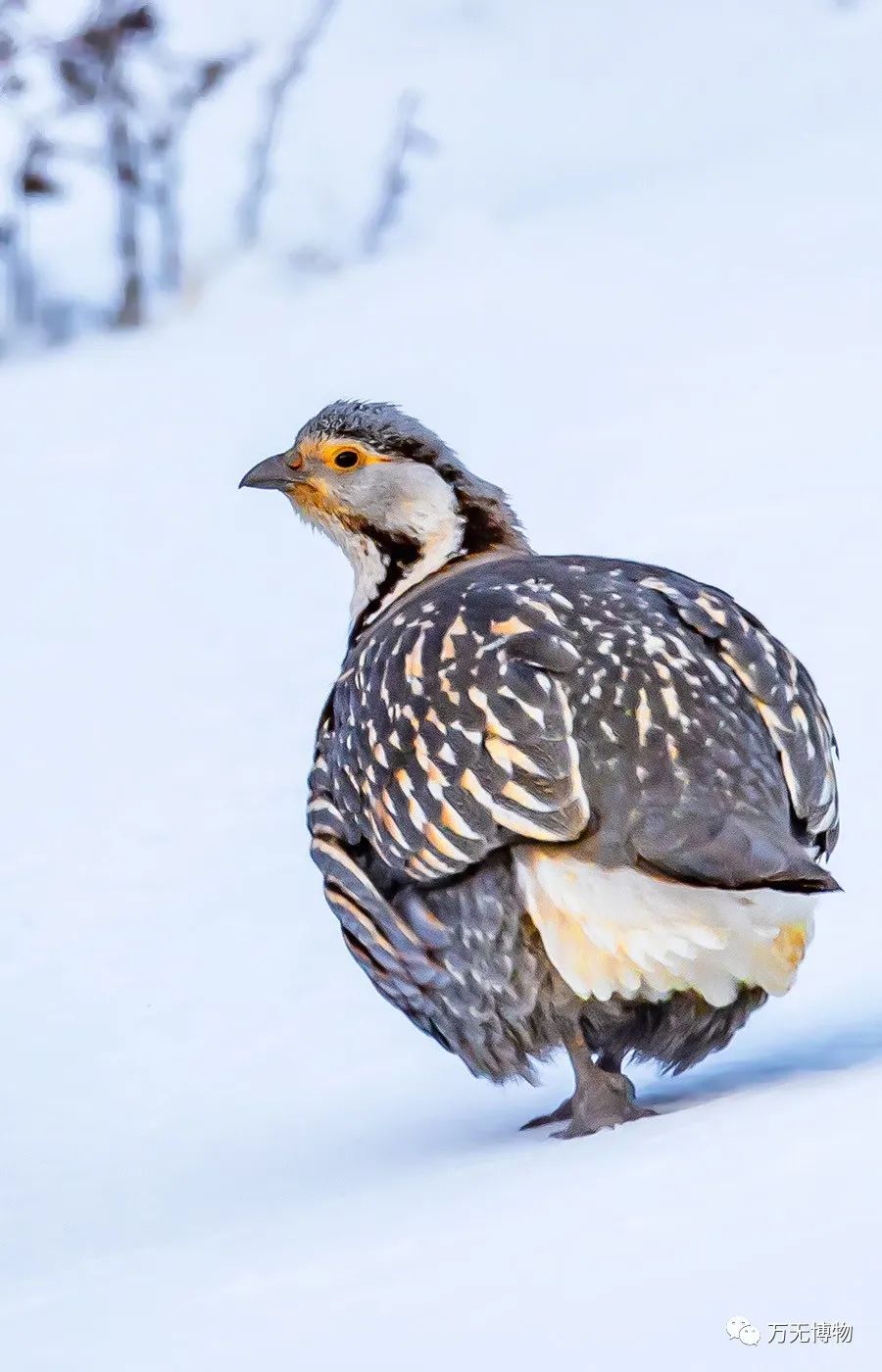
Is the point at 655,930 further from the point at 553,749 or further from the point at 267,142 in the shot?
the point at 267,142

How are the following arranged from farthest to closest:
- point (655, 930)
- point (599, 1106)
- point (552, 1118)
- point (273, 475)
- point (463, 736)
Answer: point (273, 475) → point (552, 1118) → point (599, 1106) → point (463, 736) → point (655, 930)

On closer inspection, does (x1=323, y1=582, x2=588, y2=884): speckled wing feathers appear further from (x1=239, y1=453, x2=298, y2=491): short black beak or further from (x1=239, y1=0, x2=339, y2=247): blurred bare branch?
(x1=239, y1=0, x2=339, y2=247): blurred bare branch

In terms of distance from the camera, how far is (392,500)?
477cm

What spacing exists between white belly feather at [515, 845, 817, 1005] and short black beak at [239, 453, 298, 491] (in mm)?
1438

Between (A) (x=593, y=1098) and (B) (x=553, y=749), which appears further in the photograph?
(A) (x=593, y=1098)

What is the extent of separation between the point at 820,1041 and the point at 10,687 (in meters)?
3.83

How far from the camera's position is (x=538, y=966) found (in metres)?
3.86

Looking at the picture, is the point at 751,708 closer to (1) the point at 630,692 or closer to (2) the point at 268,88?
(1) the point at 630,692

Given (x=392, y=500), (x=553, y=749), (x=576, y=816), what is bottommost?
(x=576, y=816)

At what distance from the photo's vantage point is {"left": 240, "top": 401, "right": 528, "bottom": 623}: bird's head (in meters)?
4.76

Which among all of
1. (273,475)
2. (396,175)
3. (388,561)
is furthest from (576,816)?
(396,175)

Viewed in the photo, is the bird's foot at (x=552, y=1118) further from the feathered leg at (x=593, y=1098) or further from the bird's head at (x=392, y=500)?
the bird's head at (x=392, y=500)

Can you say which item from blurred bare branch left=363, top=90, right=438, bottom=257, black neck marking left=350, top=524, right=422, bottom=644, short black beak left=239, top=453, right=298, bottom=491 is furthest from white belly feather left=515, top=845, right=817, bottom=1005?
blurred bare branch left=363, top=90, right=438, bottom=257

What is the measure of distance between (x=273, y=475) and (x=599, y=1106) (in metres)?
1.67
